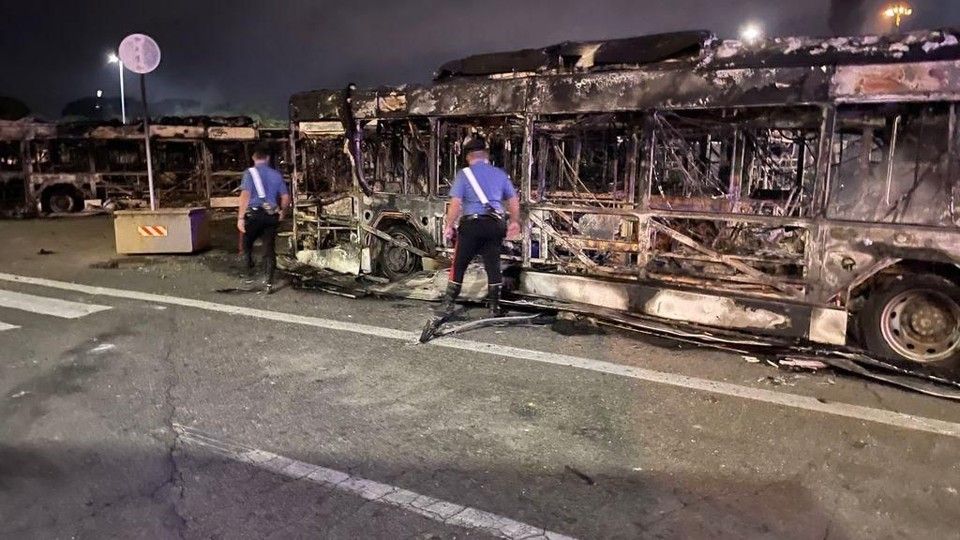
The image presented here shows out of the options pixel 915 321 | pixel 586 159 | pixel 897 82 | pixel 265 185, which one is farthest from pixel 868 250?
pixel 265 185

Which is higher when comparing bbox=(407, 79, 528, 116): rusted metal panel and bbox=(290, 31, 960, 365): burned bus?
bbox=(407, 79, 528, 116): rusted metal panel

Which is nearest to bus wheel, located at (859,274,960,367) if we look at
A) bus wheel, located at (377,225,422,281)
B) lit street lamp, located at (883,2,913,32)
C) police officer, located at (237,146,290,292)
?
bus wheel, located at (377,225,422,281)

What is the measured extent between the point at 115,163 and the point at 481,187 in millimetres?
17630

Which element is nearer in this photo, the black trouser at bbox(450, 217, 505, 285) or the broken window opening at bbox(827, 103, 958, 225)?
the broken window opening at bbox(827, 103, 958, 225)

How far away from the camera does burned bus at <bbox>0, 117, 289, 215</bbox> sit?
62.8ft

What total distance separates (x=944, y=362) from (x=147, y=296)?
844 cm

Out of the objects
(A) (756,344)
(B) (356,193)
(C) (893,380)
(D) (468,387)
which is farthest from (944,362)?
(B) (356,193)

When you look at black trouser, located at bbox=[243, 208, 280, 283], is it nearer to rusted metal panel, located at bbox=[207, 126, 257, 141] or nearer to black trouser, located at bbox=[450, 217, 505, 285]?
black trouser, located at bbox=[450, 217, 505, 285]

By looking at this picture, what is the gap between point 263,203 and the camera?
878 centimetres

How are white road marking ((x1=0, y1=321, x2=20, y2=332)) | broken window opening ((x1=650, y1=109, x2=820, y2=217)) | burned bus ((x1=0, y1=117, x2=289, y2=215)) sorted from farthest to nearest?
burned bus ((x1=0, y1=117, x2=289, y2=215)) → broken window opening ((x1=650, y1=109, x2=820, y2=217)) → white road marking ((x1=0, y1=321, x2=20, y2=332))

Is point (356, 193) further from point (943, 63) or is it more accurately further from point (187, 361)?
point (943, 63)

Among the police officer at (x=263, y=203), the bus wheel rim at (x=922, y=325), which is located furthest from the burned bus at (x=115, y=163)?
the bus wheel rim at (x=922, y=325)

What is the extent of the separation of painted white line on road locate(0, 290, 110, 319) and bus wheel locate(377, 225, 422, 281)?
344cm

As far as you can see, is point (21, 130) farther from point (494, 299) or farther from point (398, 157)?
point (494, 299)
